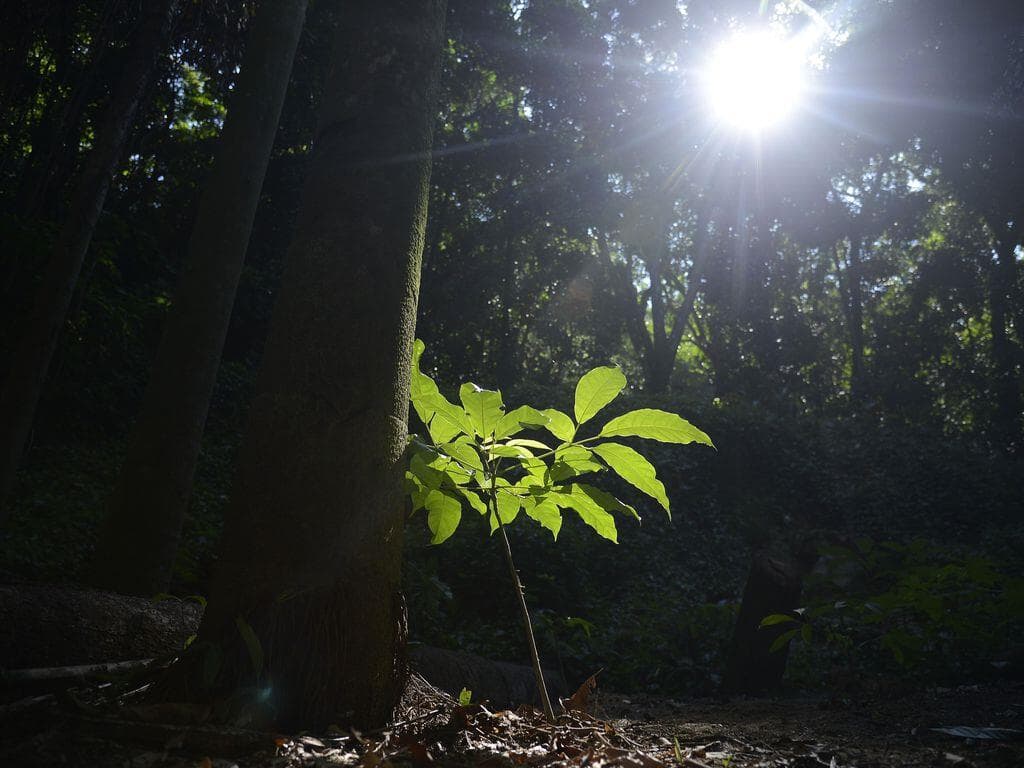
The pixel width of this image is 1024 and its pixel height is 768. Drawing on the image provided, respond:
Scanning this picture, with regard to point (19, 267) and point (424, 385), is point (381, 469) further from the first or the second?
point (19, 267)

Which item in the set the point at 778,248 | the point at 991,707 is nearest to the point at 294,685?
the point at 991,707

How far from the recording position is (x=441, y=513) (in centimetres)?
182

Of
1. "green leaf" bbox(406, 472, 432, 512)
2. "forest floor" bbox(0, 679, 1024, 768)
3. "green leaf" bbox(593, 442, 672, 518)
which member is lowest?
"forest floor" bbox(0, 679, 1024, 768)

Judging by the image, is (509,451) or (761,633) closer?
(509,451)

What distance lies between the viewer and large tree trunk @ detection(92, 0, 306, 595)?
12.2ft

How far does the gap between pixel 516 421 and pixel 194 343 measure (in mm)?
3075

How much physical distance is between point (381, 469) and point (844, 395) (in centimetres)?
2357

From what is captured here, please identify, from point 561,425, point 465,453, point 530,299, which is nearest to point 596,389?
point 561,425

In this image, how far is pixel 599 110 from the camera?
19328 millimetres

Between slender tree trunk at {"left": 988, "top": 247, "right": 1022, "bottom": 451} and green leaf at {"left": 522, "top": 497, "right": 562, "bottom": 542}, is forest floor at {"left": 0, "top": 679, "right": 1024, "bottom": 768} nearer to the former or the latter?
green leaf at {"left": 522, "top": 497, "right": 562, "bottom": 542}

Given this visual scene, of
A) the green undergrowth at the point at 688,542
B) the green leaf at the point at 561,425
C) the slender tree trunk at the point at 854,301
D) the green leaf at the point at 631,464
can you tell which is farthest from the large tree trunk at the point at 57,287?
the slender tree trunk at the point at 854,301

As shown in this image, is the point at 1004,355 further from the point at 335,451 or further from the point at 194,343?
the point at 335,451

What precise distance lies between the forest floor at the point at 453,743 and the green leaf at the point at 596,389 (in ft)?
2.43

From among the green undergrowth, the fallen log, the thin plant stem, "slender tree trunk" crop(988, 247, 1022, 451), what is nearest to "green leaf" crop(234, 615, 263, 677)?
the fallen log
